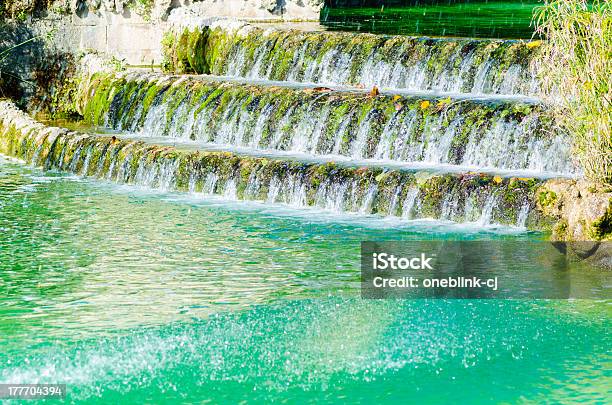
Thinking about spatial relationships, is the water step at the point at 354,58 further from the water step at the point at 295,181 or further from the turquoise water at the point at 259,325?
the turquoise water at the point at 259,325

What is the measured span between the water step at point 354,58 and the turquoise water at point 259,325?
3065mm

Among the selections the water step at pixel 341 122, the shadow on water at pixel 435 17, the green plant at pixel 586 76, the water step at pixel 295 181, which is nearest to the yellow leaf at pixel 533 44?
the water step at pixel 341 122

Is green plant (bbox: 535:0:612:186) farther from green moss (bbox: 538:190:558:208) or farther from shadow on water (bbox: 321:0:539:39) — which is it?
shadow on water (bbox: 321:0:539:39)

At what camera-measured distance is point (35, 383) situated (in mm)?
6066

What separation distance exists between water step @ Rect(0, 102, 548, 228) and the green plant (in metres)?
1.04

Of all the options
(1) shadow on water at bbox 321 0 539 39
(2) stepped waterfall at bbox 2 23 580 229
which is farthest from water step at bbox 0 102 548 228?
(1) shadow on water at bbox 321 0 539 39

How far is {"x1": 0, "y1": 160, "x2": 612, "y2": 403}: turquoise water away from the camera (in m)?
6.03

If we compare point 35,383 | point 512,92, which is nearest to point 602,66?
point 512,92

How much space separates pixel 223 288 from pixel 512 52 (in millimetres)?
5615

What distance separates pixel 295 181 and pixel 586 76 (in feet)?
10.7

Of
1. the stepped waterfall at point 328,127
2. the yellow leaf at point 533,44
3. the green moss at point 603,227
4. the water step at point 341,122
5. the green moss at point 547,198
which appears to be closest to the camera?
the green moss at point 603,227

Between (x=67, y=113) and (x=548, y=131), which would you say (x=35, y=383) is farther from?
(x=67, y=113)

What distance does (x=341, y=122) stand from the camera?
38.5 ft

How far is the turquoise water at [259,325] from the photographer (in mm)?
6031
